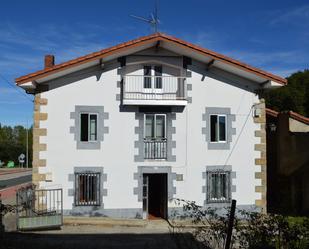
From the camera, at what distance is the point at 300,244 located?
6.64m

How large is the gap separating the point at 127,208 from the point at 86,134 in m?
3.48

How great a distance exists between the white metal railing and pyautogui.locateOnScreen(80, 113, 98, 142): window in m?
1.64

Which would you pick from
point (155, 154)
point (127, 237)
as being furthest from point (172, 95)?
point (127, 237)

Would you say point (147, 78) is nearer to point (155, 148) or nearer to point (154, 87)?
point (154, 87)

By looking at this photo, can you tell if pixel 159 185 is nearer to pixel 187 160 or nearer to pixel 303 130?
pixel 187 160

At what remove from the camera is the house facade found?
668 inches

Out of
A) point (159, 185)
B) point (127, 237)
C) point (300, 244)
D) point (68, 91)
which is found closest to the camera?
point (300, 244)

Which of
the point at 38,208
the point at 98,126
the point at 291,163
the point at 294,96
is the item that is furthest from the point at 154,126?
the point at 294,96

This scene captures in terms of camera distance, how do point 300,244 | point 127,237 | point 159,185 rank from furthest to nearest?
point 159,185 < point 127,237 < point 300,244

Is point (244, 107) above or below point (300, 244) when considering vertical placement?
above

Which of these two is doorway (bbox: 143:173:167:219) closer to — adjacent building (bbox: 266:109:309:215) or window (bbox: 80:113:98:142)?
window (bbox: 80:113:98:142)

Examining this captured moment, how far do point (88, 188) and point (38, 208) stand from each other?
2.11 m

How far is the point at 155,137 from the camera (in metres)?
17.7

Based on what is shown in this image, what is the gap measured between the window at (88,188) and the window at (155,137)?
2319 millimetres
